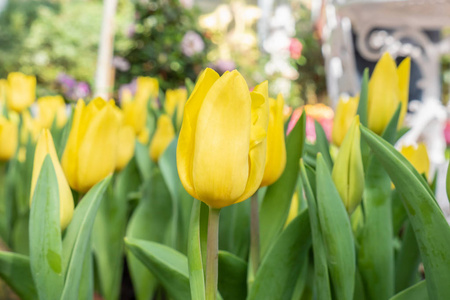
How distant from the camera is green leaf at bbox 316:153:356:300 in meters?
0.37

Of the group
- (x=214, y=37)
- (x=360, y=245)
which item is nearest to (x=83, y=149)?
(x=360, y=245)

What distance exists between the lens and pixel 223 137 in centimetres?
30

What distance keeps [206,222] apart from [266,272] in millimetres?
76

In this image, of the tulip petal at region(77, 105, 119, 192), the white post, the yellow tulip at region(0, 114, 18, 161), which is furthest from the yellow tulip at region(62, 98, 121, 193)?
the white post

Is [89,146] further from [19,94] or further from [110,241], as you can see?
[19,94]

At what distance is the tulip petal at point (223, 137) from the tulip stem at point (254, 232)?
12 centimetres

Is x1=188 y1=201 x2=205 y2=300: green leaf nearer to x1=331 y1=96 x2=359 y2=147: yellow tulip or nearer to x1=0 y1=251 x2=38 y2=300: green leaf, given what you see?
x1=0 y1=251 x2=38 y2=300: green leaf

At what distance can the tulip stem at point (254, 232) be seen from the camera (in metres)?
0.42

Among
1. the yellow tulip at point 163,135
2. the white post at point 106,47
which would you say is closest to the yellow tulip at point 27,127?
the yellow tulip at point 163,135

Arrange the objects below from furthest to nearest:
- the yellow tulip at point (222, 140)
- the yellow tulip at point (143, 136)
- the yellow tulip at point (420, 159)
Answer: the yellow tulip at point (143, 136) → the yellow tulip at point (420, 159) → the yellow tulip at point (222, 140)

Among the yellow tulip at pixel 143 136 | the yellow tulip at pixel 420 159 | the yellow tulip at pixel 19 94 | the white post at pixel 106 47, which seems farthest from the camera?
the white post at pixel 106 47

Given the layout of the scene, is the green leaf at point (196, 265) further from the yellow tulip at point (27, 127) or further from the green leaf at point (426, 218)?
the yellow tulip at point (27, 127)

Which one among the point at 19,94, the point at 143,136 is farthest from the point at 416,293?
the point at 19,94

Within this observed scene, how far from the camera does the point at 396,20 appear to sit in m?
1.88
